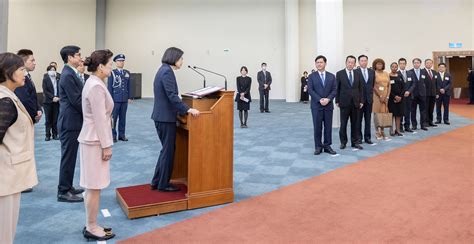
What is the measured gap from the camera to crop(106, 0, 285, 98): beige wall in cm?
1625

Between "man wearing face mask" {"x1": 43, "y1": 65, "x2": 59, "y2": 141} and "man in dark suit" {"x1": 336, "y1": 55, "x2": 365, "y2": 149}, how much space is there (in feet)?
16.9

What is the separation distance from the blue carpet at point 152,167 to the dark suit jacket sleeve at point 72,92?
951 mm

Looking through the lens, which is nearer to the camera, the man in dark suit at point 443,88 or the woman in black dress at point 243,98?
the woman in black dress at point 243,98

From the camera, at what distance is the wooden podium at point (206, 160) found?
339 centimetres

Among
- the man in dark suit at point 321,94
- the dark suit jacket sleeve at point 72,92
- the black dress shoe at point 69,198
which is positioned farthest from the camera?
the man in dark suit at point 321,94

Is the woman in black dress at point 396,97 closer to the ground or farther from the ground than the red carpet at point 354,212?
farther from the ground

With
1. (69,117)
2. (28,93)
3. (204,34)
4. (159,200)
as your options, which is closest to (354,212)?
(159,200)

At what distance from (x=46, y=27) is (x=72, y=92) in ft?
38.3

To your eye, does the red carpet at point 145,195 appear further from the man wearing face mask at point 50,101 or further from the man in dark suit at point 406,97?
the man in dark suit at point 406,97

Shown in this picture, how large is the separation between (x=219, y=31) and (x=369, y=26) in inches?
243

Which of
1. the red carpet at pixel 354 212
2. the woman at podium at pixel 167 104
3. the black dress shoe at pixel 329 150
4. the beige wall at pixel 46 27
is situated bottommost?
the red carpet at pixel 354 212

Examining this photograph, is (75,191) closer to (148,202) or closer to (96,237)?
(148,202)

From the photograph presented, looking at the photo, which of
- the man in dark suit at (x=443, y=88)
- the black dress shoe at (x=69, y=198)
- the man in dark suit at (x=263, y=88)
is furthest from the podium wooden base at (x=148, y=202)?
the man in dark suit at (x=263, y=88)

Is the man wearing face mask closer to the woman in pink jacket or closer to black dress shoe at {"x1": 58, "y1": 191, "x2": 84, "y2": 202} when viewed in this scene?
black dress shoe at {"x1": 58, "y1": 191, "x2": 84, "y2": 202}
